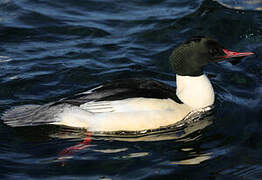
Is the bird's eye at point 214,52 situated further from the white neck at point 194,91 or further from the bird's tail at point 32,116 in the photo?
the bird's tail at point 32,116

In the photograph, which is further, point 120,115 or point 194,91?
point 194,91

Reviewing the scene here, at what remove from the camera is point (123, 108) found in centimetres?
607

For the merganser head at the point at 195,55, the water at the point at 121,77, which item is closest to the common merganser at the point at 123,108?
the merganser head at the point at 195,55

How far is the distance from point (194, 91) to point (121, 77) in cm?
182

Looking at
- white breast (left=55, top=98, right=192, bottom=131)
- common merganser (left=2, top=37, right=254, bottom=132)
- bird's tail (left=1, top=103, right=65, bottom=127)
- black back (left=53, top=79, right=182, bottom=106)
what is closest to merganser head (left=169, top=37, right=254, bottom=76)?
common merganser (left=2, top=37, right=254, bottom=132)

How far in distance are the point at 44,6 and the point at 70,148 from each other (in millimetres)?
5848

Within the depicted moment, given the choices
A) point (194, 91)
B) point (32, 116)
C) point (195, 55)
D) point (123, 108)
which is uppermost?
point (195, 55)

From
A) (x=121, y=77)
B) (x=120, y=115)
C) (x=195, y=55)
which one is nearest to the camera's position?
(x=120, y=115)

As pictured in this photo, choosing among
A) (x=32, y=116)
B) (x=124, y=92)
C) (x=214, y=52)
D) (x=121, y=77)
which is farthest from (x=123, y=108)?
(x=121, y=77)

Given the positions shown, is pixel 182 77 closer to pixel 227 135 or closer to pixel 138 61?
pixel 227 135

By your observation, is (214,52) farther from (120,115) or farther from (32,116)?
(32,116)

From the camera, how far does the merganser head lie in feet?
21.0

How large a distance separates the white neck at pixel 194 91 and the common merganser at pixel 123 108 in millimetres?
13

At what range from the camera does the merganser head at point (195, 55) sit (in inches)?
251
